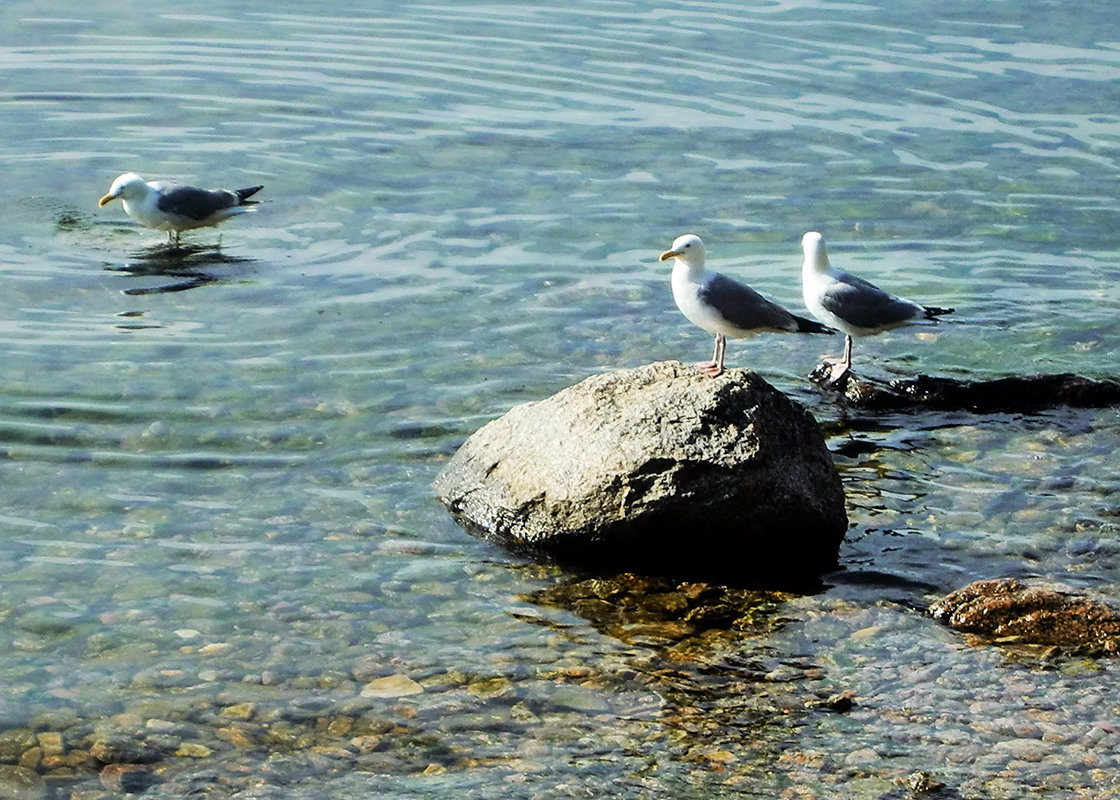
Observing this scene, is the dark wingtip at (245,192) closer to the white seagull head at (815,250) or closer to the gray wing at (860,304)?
the white seagull head at (815,250)

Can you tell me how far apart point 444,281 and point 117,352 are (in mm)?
2798

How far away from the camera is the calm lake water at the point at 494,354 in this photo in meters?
6.52

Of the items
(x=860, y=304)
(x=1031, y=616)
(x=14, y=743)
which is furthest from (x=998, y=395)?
(x=14, y=743)

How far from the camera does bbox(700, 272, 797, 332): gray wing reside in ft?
33.3

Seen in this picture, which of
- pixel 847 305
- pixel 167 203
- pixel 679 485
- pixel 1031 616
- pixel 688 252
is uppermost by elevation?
pixel 688 252

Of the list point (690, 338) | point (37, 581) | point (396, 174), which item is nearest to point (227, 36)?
point (396, 174)

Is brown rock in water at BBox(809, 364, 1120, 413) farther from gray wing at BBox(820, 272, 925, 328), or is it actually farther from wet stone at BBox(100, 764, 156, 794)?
wet stone at BBox(100, 764, 156, 794)

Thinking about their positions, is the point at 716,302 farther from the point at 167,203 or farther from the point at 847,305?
the point at 167,203

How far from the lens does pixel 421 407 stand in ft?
33.8

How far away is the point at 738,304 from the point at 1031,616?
11.5 ft

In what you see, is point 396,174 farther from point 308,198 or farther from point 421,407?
point 421,407

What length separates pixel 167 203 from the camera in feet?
44.1

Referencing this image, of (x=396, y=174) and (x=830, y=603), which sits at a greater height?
(x=396, y=174)

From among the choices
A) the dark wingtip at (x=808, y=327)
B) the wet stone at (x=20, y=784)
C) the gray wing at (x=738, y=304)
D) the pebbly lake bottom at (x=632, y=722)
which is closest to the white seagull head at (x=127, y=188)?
the gray wing at (x=738, y=304)
